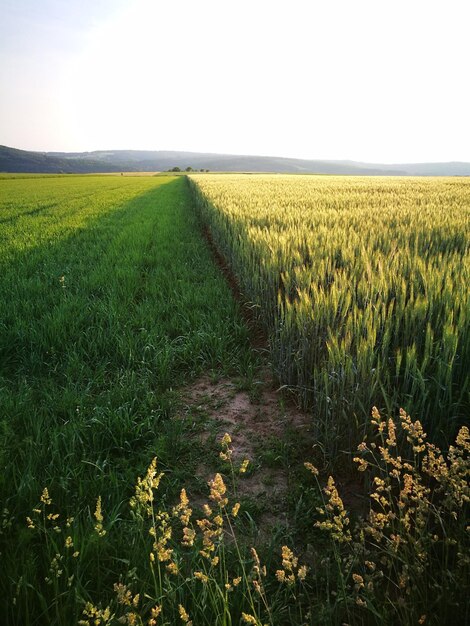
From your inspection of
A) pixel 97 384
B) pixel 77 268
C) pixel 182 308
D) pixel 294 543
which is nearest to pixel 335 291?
pixel 294 543

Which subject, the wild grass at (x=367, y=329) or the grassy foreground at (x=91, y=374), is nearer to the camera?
the grassy foreground at (x=91, y=374)

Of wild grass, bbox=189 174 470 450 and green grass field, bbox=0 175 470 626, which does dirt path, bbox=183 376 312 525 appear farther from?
wild grass, bbox=189 174 470 450

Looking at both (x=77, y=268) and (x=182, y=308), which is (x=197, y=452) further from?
(x=77, y=268)

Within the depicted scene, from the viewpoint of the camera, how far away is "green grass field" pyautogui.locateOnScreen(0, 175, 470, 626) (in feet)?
4.54

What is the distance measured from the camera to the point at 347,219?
6188 mm

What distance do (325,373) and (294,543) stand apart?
35.9 inches

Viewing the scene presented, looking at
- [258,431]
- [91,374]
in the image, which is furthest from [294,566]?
[91,374]

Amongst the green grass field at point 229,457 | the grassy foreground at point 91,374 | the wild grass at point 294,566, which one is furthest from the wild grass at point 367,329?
the grassy foreground at point 91,374

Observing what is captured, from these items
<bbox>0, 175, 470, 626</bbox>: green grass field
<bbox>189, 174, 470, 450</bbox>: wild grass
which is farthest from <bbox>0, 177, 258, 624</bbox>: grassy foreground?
<bbox>189, 174, 470, 450</bbox>: wild grass

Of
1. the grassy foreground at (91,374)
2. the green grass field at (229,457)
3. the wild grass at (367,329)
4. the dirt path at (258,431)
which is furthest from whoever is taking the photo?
the dirt path at (258,431)

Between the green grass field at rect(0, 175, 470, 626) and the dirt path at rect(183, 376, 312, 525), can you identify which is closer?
the green grass field at rect(0, 175, 470, 626)

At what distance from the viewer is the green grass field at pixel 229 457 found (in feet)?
4.54

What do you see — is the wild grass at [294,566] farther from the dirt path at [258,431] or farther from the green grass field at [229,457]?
the dirt path at [258,431]

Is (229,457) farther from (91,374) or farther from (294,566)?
(91,374)
